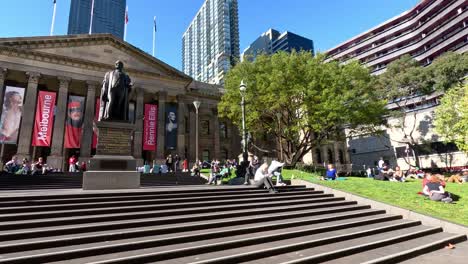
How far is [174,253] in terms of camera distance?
5.35 m

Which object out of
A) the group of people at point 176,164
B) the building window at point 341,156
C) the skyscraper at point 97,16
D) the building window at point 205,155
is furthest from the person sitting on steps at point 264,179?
the skyscraper at point 97,16

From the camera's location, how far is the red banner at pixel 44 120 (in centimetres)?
2495

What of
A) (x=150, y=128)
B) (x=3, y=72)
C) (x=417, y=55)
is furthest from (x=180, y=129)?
(x=417, y=55)

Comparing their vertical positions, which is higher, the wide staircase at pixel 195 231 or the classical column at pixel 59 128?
the classical column at pixel 59 128

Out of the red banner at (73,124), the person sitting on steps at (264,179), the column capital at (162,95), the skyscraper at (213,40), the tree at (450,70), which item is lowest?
→ the person sitting on steps at (264,179)

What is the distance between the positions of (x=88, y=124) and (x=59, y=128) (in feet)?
8.79

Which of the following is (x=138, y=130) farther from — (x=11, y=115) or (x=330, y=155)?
(x=330, y=155)

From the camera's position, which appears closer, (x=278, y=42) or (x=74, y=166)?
(x=74, y=166)

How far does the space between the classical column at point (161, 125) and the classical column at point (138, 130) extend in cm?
200

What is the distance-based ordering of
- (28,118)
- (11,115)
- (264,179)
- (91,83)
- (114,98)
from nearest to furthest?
(264,179)
(114,98)
(11,115)
(28,118)
(91,83)

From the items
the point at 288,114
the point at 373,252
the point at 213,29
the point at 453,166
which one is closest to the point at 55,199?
the point at 373,252

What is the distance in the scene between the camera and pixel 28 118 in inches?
1006

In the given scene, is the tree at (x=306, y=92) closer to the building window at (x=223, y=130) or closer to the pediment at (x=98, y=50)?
the pediment at (x=98, y=50)

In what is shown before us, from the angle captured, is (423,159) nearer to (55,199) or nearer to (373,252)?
(373,252)
